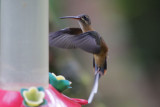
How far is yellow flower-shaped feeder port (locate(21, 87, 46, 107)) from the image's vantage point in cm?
142

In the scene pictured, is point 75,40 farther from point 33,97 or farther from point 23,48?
point 33,97

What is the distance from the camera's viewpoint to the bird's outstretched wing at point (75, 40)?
1.77 m

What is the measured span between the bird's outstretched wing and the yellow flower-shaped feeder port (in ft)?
1.26

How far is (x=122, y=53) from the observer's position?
183 inches

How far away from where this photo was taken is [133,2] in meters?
4.07

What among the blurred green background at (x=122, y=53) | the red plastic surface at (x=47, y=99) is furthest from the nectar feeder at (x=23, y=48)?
the blurred green background at (x=122, y=53)

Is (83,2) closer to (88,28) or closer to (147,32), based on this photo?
(147,32)

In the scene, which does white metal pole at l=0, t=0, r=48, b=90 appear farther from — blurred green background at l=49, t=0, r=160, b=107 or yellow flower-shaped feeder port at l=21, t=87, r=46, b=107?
blurred green background at l=49, t=0, r=160, b=107

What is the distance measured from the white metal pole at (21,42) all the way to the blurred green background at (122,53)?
1793mm

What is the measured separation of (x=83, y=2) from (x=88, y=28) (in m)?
2.28

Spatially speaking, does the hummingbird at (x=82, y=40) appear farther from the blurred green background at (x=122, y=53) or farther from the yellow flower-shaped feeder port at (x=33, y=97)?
the blurred green background at (x=122, y=53)

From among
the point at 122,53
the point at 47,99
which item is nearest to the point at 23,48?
the point at 47,99

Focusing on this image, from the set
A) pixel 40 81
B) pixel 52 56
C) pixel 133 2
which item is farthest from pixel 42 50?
pixel 133 2

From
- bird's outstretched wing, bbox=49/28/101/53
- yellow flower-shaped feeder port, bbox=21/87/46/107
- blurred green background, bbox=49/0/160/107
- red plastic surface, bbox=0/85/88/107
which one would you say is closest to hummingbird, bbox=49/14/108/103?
bird's outstretched wing, bbox=49/28/101/53
